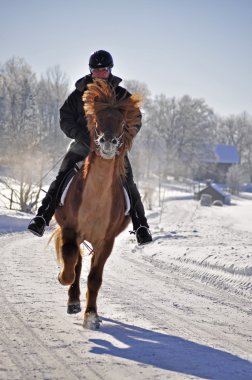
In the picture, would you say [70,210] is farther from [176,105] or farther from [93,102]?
[176,105]

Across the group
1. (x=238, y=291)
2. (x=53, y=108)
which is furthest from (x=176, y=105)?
(x=238, y=291)

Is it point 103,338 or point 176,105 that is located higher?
point 176,105

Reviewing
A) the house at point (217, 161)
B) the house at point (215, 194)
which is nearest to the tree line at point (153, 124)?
the house at point (217, 161)

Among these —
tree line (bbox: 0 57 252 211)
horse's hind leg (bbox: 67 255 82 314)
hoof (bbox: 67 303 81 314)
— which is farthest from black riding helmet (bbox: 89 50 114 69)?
tree line (bbox: 0 57 252 211)

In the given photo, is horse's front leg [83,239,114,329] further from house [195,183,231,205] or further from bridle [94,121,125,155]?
house [195,183,231,205]

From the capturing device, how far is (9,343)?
4.47 metres

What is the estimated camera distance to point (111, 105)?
5277 mm

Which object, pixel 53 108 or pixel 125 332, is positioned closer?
pixel 125 332

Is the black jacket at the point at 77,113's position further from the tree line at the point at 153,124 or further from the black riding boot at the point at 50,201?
the tree line at the point at 153,124

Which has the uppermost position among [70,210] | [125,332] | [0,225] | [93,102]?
[93,102]

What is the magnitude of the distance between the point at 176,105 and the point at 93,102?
90.6 metres

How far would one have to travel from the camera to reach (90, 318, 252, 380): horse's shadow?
3996mm

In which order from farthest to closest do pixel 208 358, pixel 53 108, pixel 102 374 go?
1. pixel 53 108
2. pixel 208 358
3. pixel 102 374

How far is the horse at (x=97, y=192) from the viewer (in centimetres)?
521
